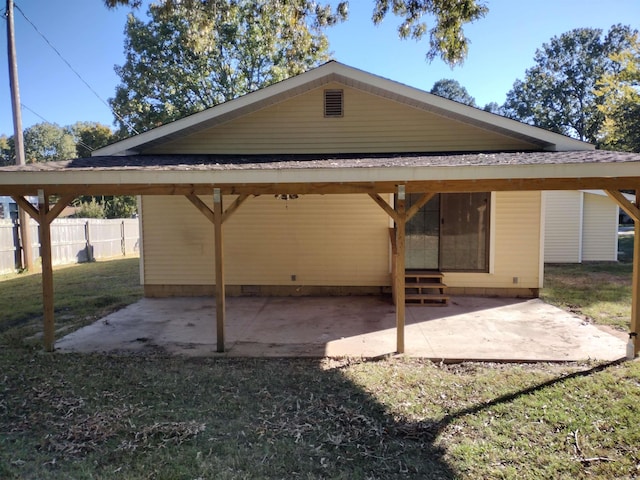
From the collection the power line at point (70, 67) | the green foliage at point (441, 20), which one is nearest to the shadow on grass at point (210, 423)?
the green foliage at point (441, 20)

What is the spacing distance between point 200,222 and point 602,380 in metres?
7.08

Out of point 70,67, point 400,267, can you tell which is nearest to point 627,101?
point 400,267

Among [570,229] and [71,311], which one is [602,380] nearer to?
[71,311]

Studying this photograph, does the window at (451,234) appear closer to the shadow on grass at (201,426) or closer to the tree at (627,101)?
the shadow on grass at (201,426)

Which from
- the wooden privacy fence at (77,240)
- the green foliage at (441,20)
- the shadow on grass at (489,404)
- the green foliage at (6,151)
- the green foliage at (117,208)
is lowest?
the shadow on grass at (489,404)

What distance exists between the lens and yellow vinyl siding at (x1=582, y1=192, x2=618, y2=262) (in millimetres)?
13039

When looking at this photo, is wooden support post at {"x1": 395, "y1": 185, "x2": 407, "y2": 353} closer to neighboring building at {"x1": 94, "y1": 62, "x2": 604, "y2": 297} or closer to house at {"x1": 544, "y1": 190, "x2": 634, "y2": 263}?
neighboring building at {"x1": 94, "y1": 62, "x2": 604, "y2": 297}

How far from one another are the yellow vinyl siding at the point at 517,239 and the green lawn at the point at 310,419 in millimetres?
3595

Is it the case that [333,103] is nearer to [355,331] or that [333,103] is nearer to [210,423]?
[355,331]

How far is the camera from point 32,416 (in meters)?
3.44

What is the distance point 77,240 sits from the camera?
15.5 metres

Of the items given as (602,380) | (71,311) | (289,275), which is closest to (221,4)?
(289,275)

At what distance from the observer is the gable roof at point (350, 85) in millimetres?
7065

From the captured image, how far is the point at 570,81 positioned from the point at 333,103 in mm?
34762
